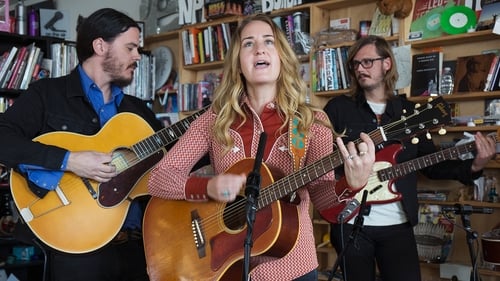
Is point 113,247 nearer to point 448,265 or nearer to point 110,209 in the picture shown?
point 110,209

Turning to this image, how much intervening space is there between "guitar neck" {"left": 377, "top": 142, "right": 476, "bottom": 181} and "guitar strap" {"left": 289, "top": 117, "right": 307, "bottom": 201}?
1.07 meters

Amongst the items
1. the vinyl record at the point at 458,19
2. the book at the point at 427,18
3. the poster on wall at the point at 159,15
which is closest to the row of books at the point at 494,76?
the vinyl record at the point at 458,19

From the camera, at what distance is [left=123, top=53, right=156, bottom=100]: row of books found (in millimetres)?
4746

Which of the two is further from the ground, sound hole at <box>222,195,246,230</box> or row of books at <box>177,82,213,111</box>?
row of books at <box>177,82,213,111</box>

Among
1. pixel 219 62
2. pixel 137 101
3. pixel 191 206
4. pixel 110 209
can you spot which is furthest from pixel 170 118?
pixel 191 206

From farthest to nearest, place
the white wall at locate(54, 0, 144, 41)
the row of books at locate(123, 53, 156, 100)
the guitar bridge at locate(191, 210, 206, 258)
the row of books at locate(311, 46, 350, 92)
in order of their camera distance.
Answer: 1. the white wall at locate(54, 0, 144, 41)
2. the row of books at locate(123, 53, 156, 100)
3. the row of books at locate(311, 46, 350, 92)
4. the guitar bridge at locate(191, 210, 206, 258)

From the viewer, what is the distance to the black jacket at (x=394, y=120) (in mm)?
2611

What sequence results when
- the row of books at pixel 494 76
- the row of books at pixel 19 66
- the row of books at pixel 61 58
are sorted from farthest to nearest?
the row of books at pixel 61 58, the row of books at pixel 19 66, the row of books at pixel 494 76

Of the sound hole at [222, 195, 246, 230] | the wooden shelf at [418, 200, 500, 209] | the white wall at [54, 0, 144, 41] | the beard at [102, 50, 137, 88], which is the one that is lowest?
the wooden shelf at [418, 200, 500, 209]

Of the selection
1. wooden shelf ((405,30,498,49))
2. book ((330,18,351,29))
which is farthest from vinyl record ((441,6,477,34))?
book ((330,18,351,29))

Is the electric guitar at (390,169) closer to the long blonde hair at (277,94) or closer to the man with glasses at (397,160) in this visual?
the man with glasses at (397,160)

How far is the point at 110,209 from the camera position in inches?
85.3

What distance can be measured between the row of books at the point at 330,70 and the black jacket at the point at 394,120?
3.33ft

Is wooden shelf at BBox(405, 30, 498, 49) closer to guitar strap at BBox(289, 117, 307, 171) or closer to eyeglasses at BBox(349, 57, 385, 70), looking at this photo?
eyeglasses at BBox(349, 57, 385, 70)
